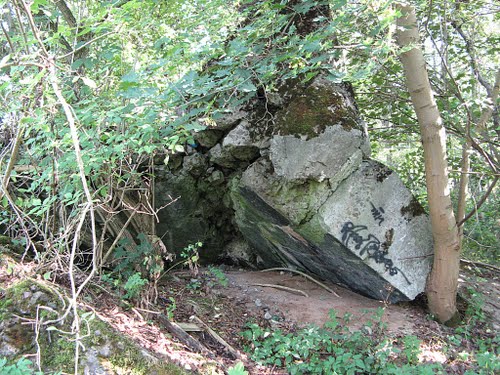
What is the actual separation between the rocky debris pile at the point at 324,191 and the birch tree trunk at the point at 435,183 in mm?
218

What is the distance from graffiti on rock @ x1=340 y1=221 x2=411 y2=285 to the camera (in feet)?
14.7

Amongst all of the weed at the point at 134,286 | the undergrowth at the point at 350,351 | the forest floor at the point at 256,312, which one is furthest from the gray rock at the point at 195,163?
the undergrowth at the point at 350,351

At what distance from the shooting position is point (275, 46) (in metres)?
3.98

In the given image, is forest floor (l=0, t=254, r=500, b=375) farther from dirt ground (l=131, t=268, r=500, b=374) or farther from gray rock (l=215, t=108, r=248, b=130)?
gray rock (l=215, t=108, r=248, b=130)

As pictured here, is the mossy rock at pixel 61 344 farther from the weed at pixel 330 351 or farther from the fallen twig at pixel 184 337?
the weed at pixel 330 351

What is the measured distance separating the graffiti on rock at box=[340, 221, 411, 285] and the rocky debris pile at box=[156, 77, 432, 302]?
0.01 metres

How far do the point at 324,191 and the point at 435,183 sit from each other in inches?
47.4

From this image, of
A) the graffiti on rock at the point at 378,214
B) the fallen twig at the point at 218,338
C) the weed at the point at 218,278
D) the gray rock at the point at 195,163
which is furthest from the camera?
the gray rock at the point at 195,163

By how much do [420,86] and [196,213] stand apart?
3423 mm

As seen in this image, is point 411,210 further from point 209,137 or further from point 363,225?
point 209,137

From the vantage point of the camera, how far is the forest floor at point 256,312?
3.43 m

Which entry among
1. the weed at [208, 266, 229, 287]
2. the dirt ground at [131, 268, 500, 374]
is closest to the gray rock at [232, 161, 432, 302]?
the dirt ground at [131, 268, 500, 374]

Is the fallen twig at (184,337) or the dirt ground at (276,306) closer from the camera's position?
the fallen twig at (184,337)

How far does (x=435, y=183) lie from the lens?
434 cm
